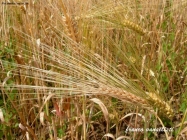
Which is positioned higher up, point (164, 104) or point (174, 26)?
point (174, 26)

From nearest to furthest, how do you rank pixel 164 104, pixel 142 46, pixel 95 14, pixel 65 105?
pixel 164 104 < pixel 65 105 < pixel 95 14 < pixel 142 46

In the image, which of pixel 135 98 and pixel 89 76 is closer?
pixel 135 98

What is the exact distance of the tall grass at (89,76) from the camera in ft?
3.43

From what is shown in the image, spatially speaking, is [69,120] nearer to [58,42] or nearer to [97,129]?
[97,129]

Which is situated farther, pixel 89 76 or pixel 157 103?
pixel 89 76

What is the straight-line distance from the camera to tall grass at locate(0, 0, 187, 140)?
1046 mm

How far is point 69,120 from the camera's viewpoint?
1416mm

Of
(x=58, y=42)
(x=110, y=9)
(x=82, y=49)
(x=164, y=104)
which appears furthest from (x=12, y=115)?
(x=164, y=104)

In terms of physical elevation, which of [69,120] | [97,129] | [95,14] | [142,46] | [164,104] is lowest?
[97,129]

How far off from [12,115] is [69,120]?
32cm

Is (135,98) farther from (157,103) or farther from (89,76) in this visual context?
(89,76)

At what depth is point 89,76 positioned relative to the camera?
109 centimetres

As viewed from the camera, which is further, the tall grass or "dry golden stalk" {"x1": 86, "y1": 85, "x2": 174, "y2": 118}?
the tall grass

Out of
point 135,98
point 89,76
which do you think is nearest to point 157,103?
point 135,98
